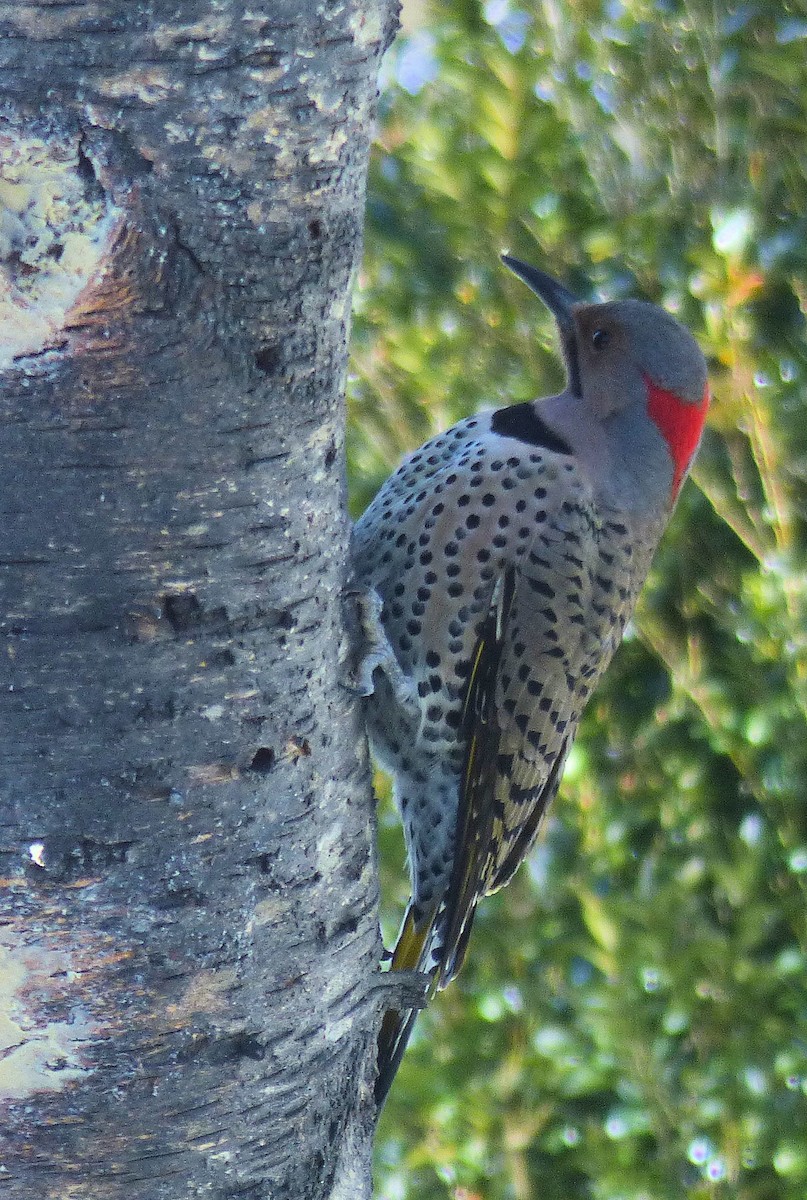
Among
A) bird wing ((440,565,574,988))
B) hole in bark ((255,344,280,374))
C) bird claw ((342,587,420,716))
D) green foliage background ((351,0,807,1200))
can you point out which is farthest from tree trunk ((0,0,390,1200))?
green foliage background ((351,0,807,1200))

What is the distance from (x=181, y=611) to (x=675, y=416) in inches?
58.0

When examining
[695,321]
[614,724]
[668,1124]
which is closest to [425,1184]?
[668,1124]

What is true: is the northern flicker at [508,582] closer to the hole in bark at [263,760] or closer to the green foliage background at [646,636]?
the green foliage background at [646,636]

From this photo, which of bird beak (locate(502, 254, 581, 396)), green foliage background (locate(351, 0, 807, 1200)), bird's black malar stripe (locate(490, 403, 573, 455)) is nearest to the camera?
bird's black malar stripe (locate(490, 403, 573, 455))

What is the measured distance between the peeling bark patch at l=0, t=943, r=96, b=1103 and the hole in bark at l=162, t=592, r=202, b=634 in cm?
34

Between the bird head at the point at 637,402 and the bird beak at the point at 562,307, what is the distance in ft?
0.09

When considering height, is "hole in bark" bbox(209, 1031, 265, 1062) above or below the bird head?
below

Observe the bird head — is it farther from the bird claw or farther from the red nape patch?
the bird claw

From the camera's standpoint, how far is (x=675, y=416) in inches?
104

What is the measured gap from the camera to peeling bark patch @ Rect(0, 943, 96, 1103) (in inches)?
54.6

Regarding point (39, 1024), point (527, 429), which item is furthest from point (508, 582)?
point (39, 1024)

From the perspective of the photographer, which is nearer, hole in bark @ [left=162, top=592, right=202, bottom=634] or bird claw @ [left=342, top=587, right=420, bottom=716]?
hole in bark @ [left=162, top=592, right=202, bottom=634]

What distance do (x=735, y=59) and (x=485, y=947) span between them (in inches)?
82.2

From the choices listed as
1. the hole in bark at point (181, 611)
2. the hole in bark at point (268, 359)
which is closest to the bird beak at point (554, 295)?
the hole in bark at point (268, 359)
